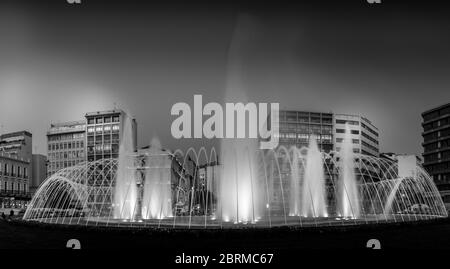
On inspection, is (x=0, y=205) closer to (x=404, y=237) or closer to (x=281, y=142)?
(x=404, y=237)

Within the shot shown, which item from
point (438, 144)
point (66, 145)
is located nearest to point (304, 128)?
point (438, 144)

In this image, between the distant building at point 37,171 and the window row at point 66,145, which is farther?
the window row at point 66,145

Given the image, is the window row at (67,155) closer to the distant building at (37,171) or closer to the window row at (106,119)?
the window row at (106,119)

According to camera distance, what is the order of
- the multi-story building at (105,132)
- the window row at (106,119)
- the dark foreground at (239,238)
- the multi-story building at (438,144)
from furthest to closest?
the window row at (106,119) → the multi-story building at (105,132) → the multi-story building at (438,144) → the dark foreground at (239,238)

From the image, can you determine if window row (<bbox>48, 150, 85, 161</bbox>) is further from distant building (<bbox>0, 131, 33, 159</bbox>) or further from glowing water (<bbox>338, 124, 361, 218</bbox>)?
glowing water (<bbox>338, 124, 361, 218</bbox>)

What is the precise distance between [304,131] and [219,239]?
8337 centimetres

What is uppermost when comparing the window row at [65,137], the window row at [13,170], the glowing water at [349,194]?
the window row at [65,137]

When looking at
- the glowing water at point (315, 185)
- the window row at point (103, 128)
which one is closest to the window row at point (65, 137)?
the window row at point (103, 128)

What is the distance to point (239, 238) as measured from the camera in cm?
1172

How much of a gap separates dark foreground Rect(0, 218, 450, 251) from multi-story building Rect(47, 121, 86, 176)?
241ft

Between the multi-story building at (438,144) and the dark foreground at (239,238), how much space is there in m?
59.7

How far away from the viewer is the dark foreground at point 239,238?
10.9 m
